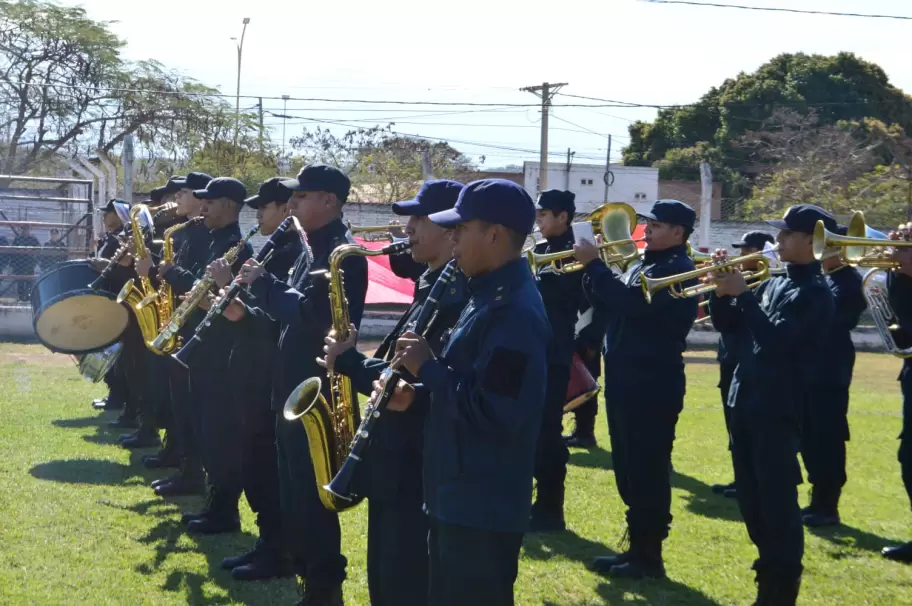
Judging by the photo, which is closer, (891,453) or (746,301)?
(746,301)

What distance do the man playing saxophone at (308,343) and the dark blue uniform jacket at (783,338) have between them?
2185 millimetres

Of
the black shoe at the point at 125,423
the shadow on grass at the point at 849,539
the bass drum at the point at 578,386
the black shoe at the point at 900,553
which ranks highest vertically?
the bass drum at the point at 578,386

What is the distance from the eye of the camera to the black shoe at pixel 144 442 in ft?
32.6

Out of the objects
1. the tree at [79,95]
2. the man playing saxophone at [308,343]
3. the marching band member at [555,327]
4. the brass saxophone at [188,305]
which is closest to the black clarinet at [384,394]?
the man playing saxophone at [308,343]

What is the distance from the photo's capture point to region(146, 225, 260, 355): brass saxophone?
21.9 ft

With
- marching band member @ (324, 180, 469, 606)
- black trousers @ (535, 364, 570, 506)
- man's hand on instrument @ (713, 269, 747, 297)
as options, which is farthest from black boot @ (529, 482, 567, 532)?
marching band member @ (324, 180, 469, 606)

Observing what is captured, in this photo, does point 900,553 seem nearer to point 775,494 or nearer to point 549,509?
point 775,494

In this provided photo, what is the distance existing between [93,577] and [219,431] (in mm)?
1251

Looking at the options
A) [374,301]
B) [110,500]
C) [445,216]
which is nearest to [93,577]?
[110,500]

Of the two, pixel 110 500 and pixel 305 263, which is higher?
pixel 305 263

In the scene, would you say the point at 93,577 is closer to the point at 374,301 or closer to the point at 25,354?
the point at 25,354

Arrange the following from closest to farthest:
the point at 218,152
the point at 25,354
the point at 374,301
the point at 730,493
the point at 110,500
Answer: the point at 110,500 → the point at 730,493 → the point at 25,354 → the point at 374,301 → the point at 218,152

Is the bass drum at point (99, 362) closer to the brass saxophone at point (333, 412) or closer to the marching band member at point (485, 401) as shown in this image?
the brass saxophone at point (333, 412)

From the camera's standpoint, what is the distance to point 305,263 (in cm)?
559
